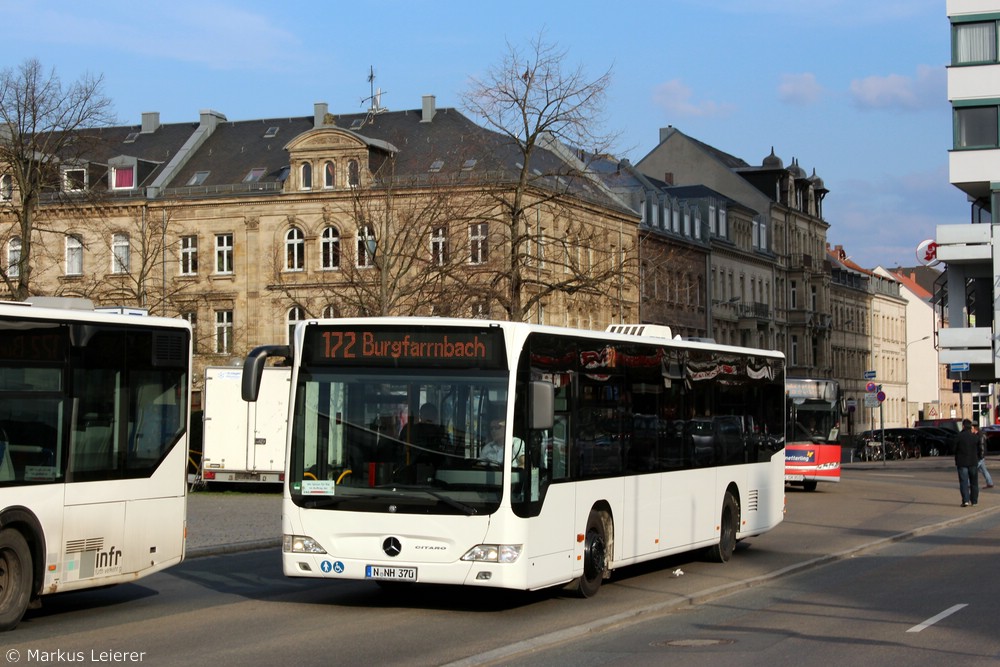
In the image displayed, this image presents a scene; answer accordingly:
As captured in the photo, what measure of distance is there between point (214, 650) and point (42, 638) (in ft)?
5.53

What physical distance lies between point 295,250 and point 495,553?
57245 millimetres

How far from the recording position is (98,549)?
1314 centimetres

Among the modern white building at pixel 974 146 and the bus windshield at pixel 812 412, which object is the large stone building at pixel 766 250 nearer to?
the modern white building at pixel 974 146

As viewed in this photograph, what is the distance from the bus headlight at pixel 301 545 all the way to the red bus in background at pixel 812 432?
25885 millimetres

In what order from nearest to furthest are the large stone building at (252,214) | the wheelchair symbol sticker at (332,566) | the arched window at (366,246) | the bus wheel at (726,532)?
1. the wheelchair symbol sticker at (332,566)
2. the bus wheel at (726,532)
3. the arched window at (366,246)
4. the large stone building at (252,214)

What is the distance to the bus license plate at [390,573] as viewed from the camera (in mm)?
13219

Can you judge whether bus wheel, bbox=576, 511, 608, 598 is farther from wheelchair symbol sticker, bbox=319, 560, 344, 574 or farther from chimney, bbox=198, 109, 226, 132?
chimney, bbox=198, 109, 226, 132

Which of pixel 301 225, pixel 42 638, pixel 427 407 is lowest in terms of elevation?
pixel 42 638

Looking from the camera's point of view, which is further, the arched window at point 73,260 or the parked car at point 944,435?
the parked car at point 944,435

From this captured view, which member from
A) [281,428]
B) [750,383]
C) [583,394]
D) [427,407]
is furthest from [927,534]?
[281,428]

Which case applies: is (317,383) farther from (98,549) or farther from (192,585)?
(192,585)

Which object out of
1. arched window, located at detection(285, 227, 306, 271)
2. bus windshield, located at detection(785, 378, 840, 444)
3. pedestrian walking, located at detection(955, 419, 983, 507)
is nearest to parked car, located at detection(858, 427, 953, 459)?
arched window, located at detection(285, 227, 306, 271)

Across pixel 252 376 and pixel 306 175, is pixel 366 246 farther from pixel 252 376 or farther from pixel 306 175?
pixel 252 376

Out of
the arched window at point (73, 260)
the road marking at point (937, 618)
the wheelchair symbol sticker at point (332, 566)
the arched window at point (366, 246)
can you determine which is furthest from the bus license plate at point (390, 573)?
the arched window at point (73, 260)
